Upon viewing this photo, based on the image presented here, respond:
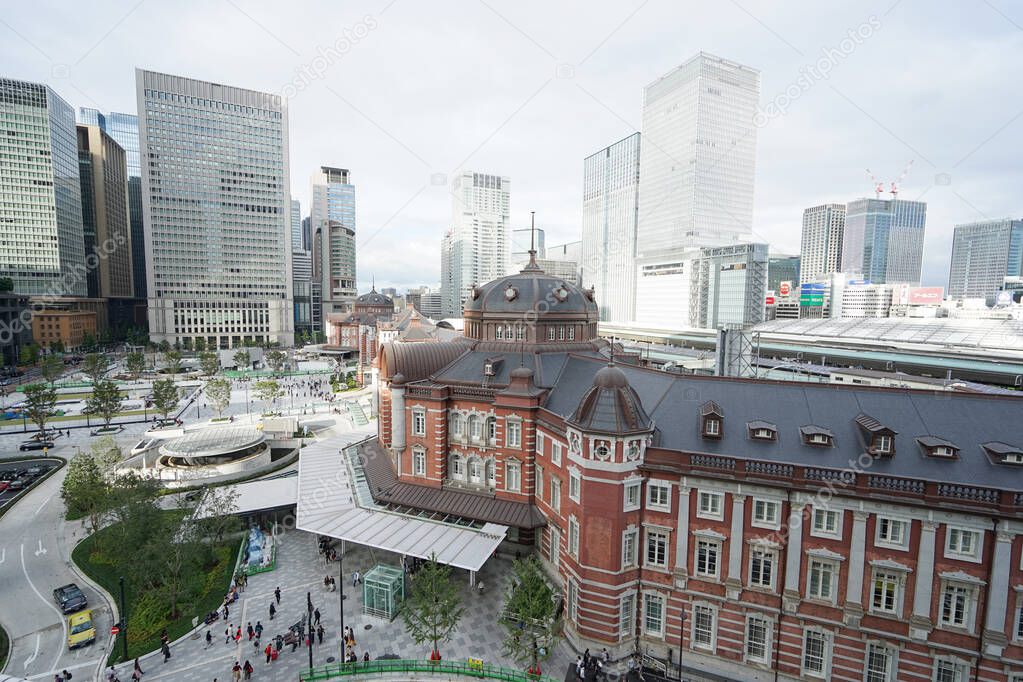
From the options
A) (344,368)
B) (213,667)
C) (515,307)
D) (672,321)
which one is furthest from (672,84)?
(213,667)

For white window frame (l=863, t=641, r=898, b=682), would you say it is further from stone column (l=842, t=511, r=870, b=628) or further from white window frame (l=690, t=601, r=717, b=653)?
white window frame (l=690, t=601, r=717, b=653)

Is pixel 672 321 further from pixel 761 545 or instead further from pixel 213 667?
pixel 213 667

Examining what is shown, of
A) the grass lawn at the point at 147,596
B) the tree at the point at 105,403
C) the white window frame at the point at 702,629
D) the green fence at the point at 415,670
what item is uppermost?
the tree at the point at 105,403

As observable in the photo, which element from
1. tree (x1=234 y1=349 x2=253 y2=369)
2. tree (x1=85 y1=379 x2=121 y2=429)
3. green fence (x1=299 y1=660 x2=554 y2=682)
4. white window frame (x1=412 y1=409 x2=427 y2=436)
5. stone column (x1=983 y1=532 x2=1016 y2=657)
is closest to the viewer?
stone column (x1=983 y1=532 x2=1016 y2=657)

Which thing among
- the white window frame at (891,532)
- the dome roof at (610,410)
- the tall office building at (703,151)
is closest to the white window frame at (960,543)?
the white window frame at (891,532)

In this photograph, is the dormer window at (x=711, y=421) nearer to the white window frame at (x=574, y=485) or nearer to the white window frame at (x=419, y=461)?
the white window frame at (x=574, y=485)

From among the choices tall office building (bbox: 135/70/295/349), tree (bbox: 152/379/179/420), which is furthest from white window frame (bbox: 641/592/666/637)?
tall office building (bbox: 135/70/295/349)
